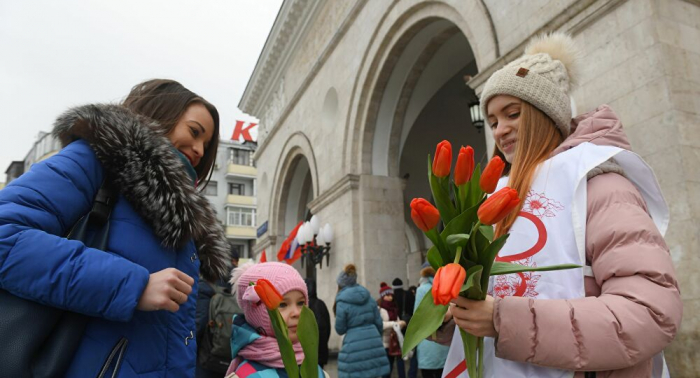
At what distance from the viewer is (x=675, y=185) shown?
373 cm

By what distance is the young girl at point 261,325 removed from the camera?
1991 millimetres

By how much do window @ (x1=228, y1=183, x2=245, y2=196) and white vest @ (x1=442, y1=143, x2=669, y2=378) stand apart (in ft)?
133

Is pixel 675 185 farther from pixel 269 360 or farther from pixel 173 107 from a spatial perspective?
pixel 173 107

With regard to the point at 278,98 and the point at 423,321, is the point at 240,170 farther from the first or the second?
the point at 423,321

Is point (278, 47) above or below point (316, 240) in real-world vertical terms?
above

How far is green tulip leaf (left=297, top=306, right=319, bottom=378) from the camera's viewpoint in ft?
3.20

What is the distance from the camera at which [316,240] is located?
11266 mm

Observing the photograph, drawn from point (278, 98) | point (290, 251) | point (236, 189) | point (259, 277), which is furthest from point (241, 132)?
point (259, 277)

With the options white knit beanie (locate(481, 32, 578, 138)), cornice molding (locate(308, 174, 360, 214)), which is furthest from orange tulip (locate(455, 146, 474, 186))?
cornice molding (locate(308, 174, 360, 214))

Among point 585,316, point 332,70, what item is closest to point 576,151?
point 585,316

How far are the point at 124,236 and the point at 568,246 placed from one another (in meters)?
1.30

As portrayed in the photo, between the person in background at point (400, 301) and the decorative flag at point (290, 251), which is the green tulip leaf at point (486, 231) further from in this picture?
the decorative flag at point (290, 251)

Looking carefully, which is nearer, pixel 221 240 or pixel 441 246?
pixel 441 246

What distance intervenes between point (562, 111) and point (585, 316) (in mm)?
749
